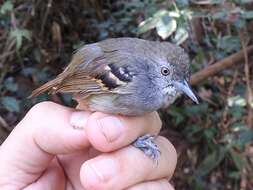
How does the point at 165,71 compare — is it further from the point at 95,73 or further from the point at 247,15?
the point at 247,15

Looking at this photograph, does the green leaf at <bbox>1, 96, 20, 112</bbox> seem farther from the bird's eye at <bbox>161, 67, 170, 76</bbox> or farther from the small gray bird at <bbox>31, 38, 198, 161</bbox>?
the bird's eye at <bbox>161, 67, 170, 76</bbox>

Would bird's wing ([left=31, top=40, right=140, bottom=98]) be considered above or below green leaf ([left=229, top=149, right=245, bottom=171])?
above

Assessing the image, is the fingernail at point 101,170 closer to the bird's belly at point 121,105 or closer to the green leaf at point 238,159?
the bird's belly at point 121,105

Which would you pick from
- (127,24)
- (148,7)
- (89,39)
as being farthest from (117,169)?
(89,39)

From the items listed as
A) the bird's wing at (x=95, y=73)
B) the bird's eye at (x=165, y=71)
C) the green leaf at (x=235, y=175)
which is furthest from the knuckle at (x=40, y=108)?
the green leaf at (x=235, y=175)

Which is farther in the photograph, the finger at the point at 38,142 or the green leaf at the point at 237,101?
the green leaf at the point at 237,101

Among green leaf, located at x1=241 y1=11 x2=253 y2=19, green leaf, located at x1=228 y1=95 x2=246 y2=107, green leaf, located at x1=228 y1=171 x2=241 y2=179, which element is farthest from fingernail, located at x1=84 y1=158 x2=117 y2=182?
green leaf, located at x1=228 y1=171 x2=241 y2=179
